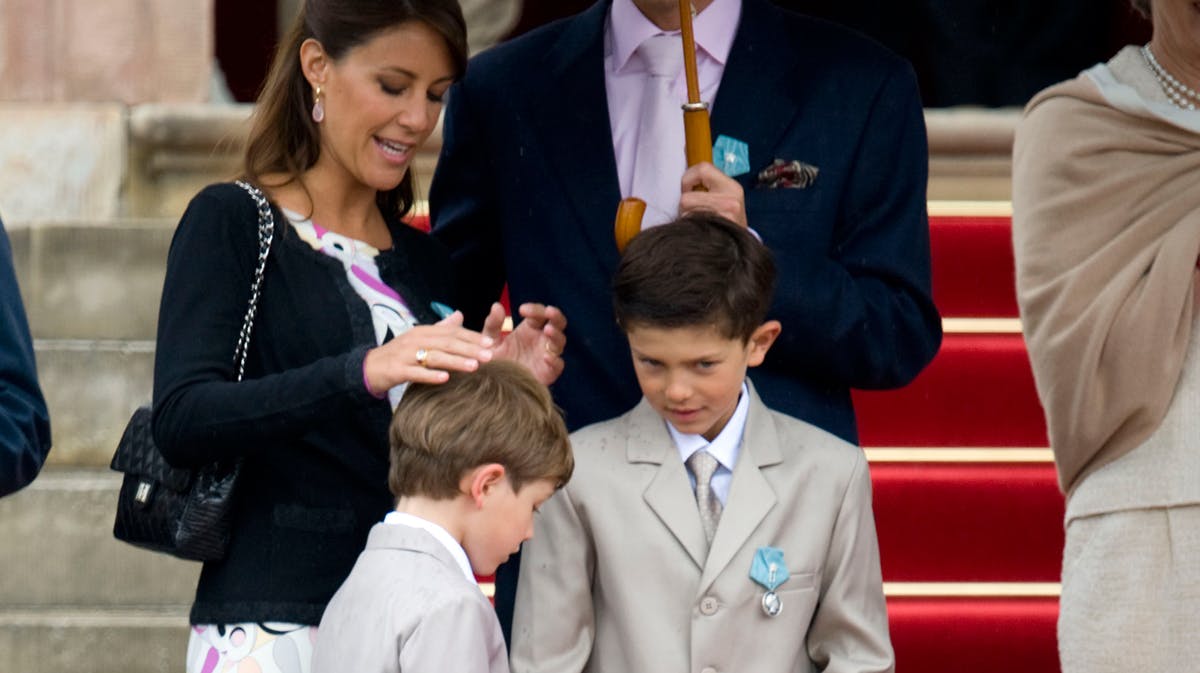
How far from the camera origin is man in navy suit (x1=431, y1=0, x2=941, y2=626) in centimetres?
323

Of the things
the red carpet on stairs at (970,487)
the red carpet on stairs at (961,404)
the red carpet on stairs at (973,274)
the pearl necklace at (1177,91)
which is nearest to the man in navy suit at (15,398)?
the pearl necklace at (1177,91)

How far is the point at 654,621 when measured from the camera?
3078 mm

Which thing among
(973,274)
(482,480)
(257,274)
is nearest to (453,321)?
(482,480)

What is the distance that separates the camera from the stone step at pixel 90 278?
5219 millimetres

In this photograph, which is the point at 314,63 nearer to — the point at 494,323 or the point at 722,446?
the point at 494,323

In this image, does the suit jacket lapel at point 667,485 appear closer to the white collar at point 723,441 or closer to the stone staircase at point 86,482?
the white collar at point 723,441

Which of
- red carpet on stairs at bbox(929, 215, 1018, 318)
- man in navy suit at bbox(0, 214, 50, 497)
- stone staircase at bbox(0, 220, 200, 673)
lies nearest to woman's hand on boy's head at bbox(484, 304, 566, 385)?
man in navy suit at bbox(0, 214, 50, 497)

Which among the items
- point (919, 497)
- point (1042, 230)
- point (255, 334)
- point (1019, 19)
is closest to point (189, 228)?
point (255, 334)

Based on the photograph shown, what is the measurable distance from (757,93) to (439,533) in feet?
3.02

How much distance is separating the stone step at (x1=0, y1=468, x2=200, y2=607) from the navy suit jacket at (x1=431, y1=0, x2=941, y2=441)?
1.74 m

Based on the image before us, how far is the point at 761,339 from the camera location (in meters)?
3.14

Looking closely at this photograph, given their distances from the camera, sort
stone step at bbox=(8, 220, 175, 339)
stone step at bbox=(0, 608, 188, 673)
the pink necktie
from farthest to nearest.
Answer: stone step at bbox=(8, 220, 175, 339), stone step at bbox=(0, 608, 188, 673), the pink necktie

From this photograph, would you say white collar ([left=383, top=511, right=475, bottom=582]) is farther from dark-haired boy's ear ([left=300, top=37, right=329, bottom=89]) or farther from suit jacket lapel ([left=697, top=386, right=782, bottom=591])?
dark-haired boy's ear ([left=300, top=37, right=329, bottom=89])

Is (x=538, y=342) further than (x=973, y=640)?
No
